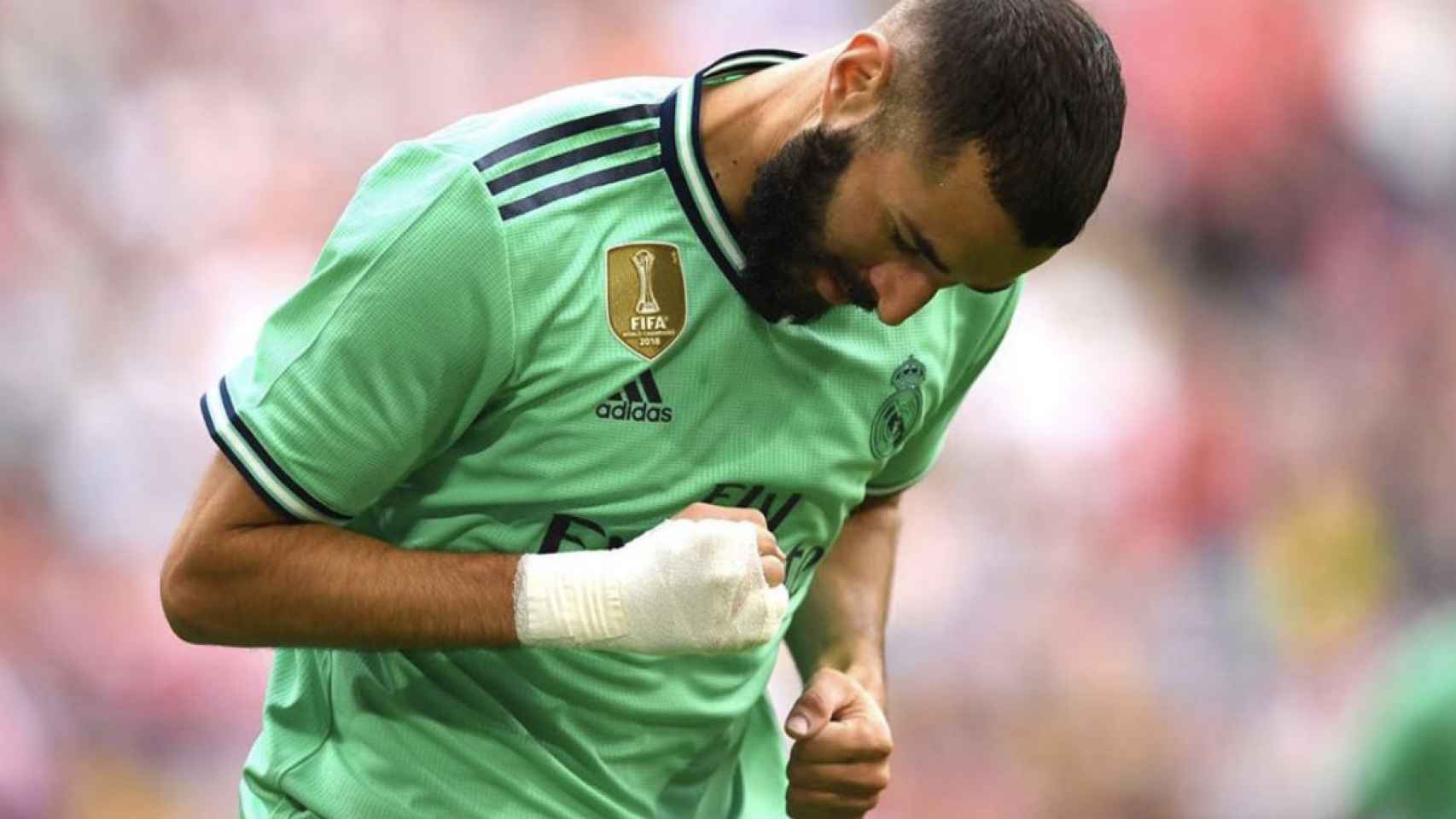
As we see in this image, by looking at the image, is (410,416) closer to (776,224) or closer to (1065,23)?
(776,224)

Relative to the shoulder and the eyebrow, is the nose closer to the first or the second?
the eyebrow

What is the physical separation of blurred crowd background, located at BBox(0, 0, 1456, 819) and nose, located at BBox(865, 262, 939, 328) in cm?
279

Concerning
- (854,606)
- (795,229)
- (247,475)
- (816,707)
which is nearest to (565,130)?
(795,229)

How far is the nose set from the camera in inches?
88.7

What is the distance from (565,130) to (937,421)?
80cm

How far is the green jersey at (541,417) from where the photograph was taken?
217cm

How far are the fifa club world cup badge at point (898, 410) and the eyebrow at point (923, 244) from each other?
339 millimetres

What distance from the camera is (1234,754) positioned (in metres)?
5.50

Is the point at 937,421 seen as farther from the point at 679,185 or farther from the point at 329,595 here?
the point at 329,595

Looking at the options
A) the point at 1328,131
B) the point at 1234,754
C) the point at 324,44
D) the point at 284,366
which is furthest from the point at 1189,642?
the point at 284,366


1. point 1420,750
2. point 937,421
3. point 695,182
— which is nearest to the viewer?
point 695,182

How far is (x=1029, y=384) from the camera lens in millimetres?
5422

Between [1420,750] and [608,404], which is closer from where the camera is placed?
[608,404]

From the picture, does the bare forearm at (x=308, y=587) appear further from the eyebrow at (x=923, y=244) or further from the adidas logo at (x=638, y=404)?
the eyebrow at (x=923, y=244)
